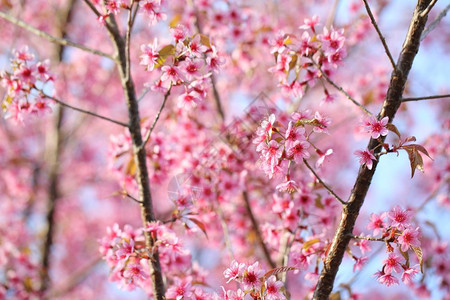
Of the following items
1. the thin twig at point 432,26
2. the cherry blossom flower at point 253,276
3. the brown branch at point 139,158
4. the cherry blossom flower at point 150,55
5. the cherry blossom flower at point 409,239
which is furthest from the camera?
the brown branch at point 139,158

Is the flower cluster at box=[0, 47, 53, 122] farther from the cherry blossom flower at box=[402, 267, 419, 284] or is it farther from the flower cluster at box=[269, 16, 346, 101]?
the cherry blossom flower at box=[402, 267, 419, 284]

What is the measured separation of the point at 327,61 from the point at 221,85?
379 cm

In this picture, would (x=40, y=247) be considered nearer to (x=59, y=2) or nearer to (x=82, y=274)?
(x=82, y=274)

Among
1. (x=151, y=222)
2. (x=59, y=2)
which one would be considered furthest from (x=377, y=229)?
(x=59, y=2)

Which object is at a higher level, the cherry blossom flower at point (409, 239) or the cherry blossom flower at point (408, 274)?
the cherry blossom flower at point (409, 239)

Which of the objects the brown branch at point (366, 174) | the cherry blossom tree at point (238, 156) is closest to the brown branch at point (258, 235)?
the cherry blossom tree at point (238, 156)

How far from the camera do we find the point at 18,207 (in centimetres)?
785

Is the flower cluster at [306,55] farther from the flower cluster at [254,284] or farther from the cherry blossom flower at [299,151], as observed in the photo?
the flower cluster at [254,284]

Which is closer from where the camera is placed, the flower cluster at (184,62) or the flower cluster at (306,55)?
the flower cluster at (184,62)

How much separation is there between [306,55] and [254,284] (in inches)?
56.9

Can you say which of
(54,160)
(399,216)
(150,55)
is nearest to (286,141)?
(399,216)

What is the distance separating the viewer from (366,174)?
2.27 m

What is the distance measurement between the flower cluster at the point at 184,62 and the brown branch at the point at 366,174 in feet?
3.38

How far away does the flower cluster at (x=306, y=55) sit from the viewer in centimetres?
281
